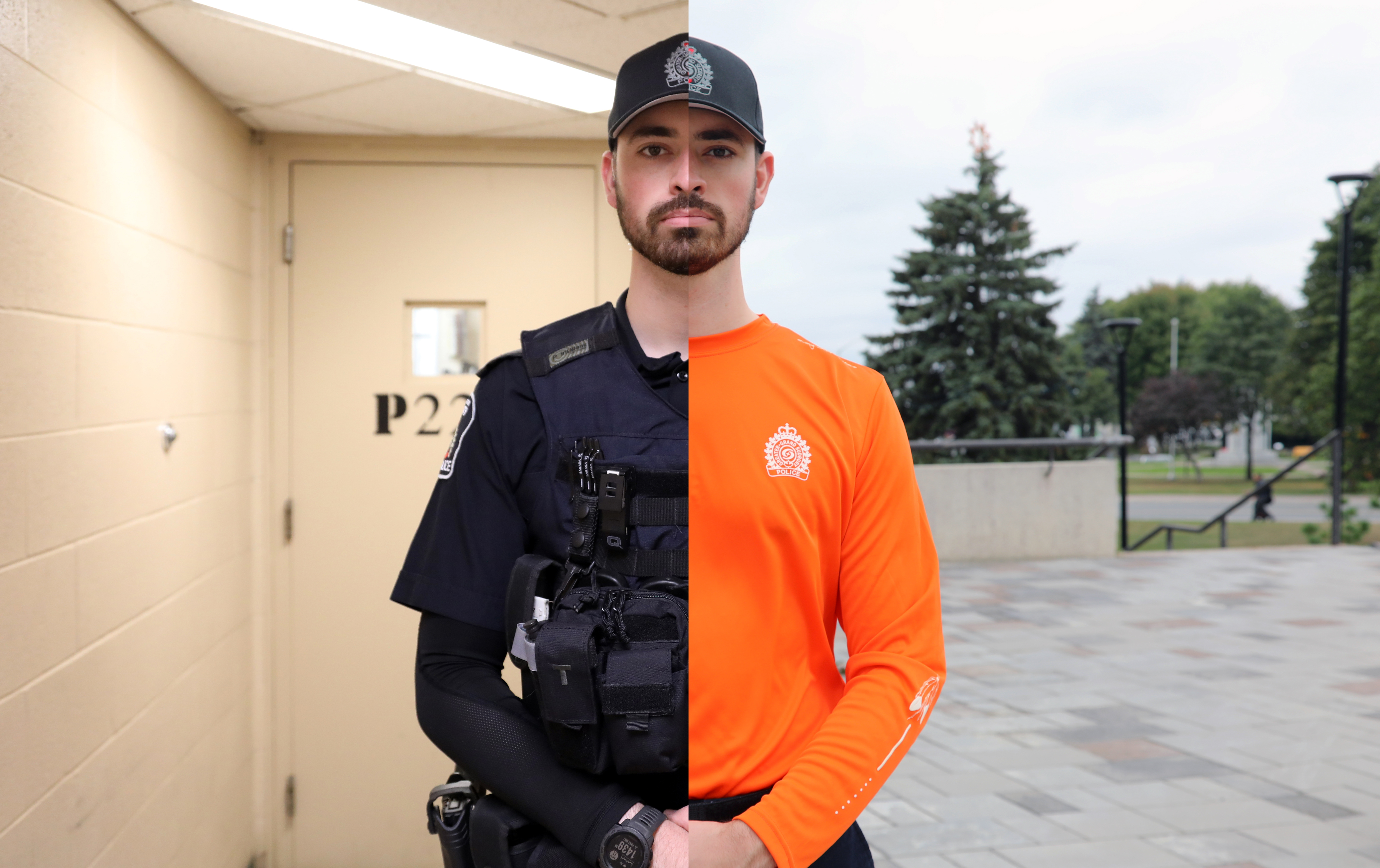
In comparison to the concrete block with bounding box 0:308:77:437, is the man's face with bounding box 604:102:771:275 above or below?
above

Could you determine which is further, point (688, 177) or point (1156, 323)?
point (1156, 323)

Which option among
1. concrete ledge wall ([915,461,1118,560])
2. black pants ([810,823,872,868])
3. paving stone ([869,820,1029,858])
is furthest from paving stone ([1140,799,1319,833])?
concrete ledge wall ([915,461,1118,560])

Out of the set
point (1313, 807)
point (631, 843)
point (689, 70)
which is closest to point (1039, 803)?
point (1313, 807)

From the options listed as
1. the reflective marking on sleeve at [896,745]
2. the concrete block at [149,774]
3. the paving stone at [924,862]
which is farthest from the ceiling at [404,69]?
the paving stone at [924,862]

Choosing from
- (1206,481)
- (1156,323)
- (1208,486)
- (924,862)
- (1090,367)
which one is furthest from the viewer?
(1156,323)

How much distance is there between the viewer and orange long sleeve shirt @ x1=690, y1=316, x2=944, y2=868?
764 millimetres

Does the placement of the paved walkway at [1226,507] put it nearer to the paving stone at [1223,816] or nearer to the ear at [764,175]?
the paving stone at [1223,816]

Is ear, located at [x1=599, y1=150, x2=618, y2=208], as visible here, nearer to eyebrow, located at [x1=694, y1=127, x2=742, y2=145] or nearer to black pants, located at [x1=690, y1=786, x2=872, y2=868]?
eyebrow, located at [x1=694, y1=127, x2=742, y2=145]

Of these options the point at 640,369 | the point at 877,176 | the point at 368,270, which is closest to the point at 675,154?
the point at 640,369

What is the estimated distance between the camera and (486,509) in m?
0.95

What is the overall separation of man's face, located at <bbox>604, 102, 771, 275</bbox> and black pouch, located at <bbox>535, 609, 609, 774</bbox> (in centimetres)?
31

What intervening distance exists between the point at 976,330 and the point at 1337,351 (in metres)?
6.57

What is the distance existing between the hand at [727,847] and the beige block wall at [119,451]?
3.76 feet

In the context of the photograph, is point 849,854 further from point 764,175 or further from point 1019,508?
point 1019,508
